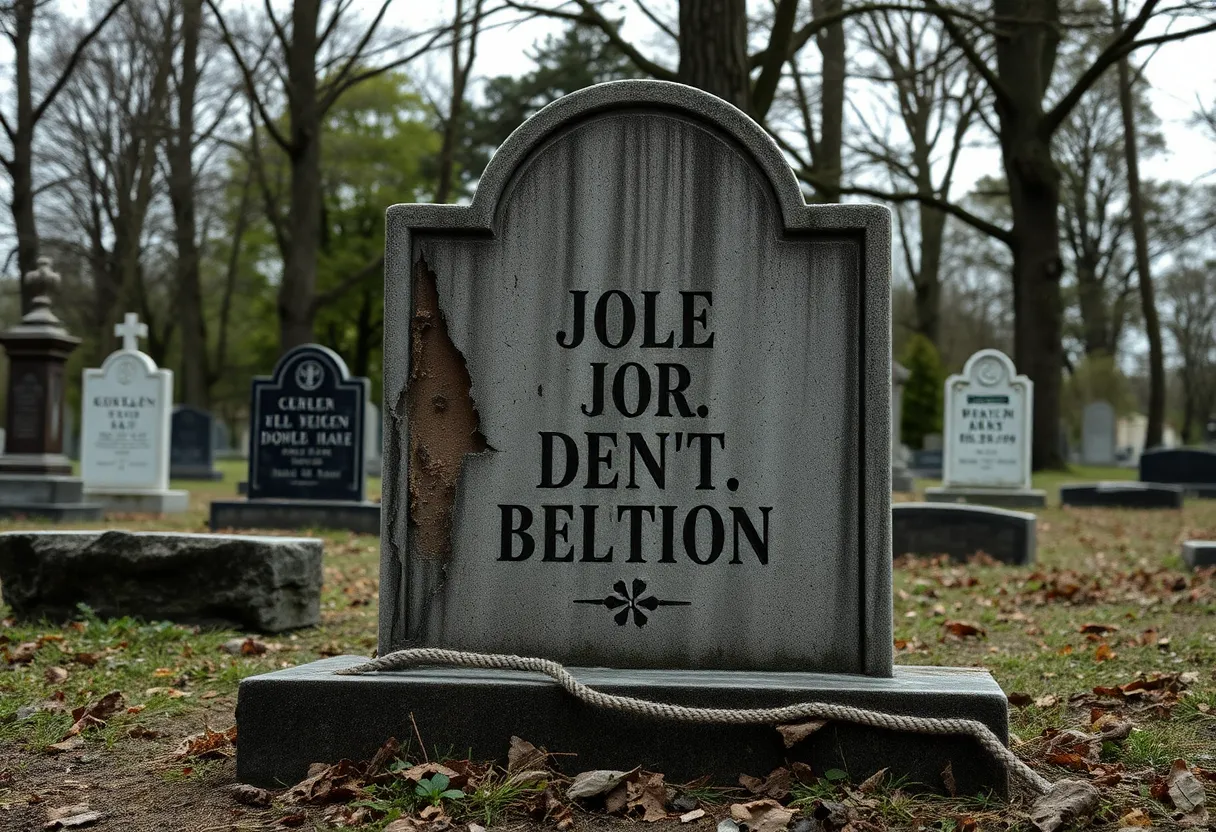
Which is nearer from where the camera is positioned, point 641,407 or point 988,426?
point 641,407

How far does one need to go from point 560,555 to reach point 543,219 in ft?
3.37

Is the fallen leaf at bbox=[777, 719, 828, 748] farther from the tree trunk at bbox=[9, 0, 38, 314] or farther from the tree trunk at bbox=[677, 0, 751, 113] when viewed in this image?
the tree trunk at bbox=[9, 0, 38, 314]

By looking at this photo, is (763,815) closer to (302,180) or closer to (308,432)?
(308,432)

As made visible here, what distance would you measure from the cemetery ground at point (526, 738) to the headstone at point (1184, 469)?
1566 cm

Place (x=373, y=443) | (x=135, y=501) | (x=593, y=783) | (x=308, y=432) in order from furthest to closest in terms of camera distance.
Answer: (x=373, y=443) → (x=135, y=501) → (x=308, y=432) → (x=593, y=783)

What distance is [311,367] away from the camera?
1356 cm

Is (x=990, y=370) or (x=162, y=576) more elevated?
(x=990, y=370)

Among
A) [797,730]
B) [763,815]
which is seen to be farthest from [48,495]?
[763,815]

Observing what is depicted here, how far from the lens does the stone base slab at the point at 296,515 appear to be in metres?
13.4

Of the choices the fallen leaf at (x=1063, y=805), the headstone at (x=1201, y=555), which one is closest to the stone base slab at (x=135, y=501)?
the headstone at (x=1201, y=555)

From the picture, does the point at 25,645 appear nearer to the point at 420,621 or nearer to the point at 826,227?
the point at 420,621

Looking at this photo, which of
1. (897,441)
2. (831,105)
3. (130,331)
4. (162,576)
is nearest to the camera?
(162,576)

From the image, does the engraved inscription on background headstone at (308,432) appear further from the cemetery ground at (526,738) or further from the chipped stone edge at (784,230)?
the chipped stone edge at (784,230)

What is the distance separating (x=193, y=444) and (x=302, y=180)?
35.2ft
